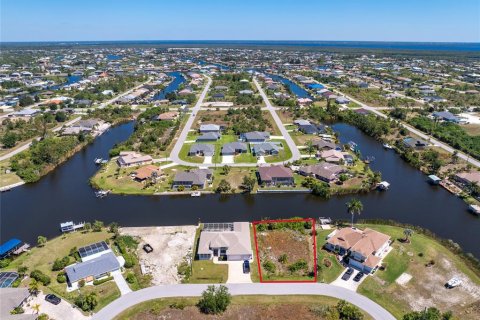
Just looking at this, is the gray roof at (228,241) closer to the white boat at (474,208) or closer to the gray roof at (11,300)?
the gray roof at (11,300)

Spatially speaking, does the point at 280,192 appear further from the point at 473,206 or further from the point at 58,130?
the point at 58,130

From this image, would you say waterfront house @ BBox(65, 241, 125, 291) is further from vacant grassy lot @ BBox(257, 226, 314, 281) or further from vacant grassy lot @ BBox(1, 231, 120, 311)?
vacant grassy lot @ BBox(257, 226, 314, 281)

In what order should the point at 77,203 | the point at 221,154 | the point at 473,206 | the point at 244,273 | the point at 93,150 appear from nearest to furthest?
1. the point at 244,273
2. the point at 473,206
3. the point at 77,203
4. the point at 221,154
5. the point at 93,150

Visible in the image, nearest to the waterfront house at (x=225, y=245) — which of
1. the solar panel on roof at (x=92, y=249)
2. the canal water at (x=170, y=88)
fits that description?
the solar panel on roof at (x=92, y=249)

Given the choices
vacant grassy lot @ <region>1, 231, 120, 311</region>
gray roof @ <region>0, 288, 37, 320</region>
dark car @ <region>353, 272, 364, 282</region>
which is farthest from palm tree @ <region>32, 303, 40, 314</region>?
dark car @ <region>353, 272, 364, 282</region>

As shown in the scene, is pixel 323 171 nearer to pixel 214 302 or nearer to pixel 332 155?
pixel 332 155

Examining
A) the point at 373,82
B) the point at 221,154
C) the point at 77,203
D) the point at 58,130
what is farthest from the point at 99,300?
the point at 373,82
